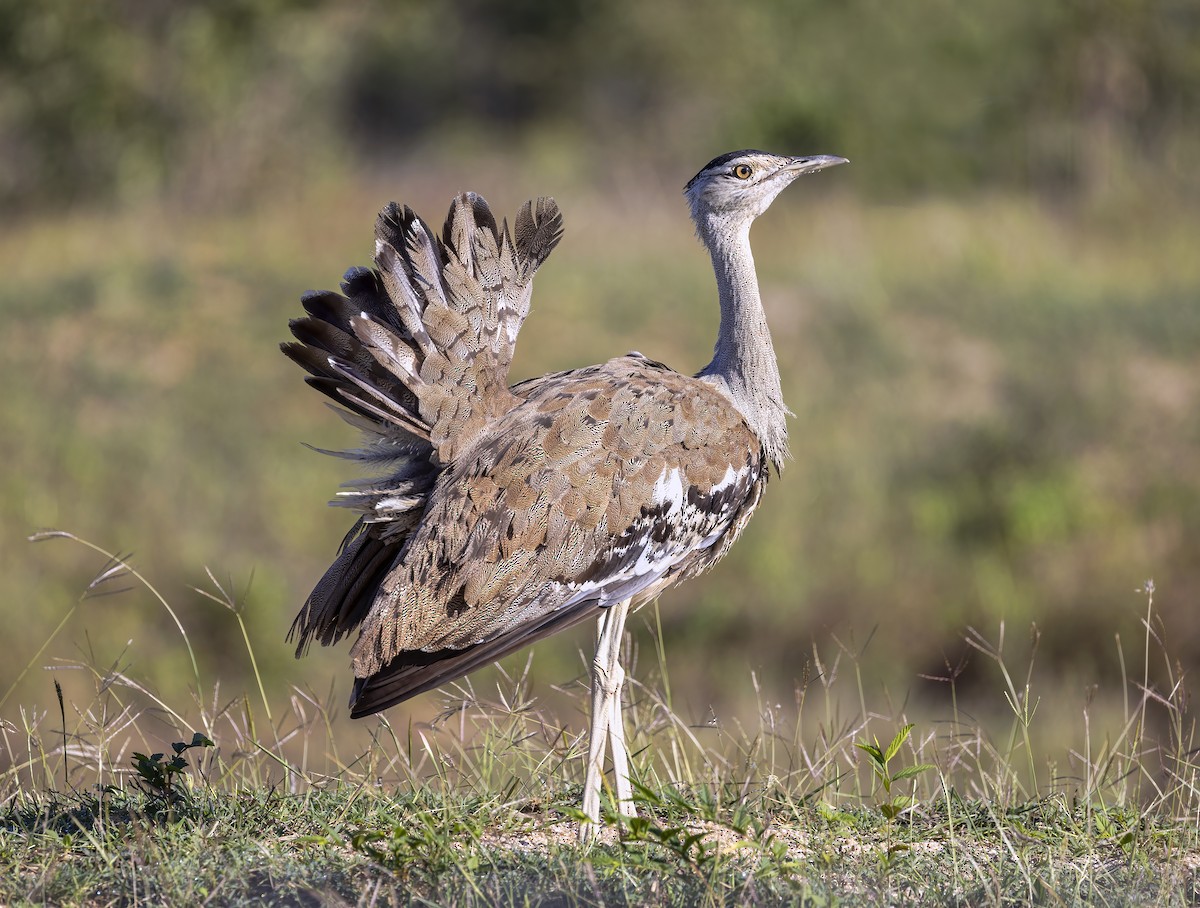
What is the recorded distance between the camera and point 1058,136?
19734mm

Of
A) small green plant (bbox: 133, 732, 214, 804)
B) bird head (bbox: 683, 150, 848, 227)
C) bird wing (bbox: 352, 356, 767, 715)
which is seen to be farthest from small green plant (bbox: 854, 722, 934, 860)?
bird head (bbox: 683, 150, 848, 227)

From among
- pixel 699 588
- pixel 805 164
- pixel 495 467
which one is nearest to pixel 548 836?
pixel 495 467

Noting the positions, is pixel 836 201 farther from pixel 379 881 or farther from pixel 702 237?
pixel 379 881

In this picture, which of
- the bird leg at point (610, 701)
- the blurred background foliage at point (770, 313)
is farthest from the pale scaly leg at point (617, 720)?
the blurred background foliage at point (770, 313)

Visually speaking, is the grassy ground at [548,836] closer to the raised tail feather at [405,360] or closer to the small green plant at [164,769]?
the small green plant at [164,769]

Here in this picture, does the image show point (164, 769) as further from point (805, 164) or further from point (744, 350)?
point (805, 164)

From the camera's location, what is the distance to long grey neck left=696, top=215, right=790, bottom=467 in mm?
4840

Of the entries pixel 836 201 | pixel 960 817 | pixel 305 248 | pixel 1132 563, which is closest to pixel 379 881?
pixel 960 817

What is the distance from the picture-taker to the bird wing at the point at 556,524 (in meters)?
4.19

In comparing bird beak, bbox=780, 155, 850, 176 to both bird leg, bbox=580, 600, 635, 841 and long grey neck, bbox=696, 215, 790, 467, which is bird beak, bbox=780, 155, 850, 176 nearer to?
long grey neck, bbox=696, 215, 790, 467

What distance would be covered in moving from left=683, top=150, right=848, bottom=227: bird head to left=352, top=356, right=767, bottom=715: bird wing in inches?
31.5

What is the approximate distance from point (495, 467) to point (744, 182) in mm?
1479

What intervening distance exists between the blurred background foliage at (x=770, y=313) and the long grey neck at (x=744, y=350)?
104 cm

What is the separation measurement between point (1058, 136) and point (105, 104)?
12.3m
